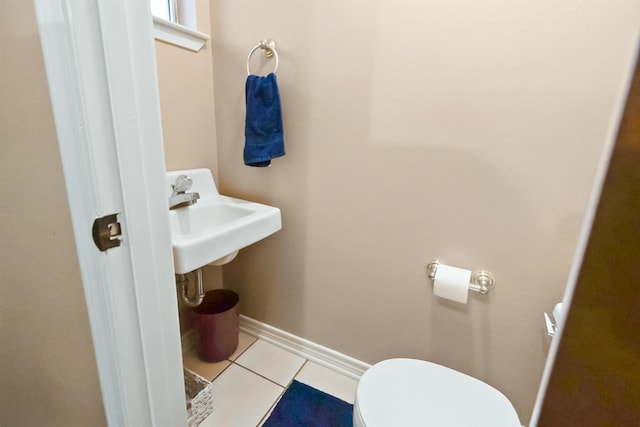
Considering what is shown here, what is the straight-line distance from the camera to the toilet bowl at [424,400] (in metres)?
0.82

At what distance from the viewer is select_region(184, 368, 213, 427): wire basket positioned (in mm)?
1158

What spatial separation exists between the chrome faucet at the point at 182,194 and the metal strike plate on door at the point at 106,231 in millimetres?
735

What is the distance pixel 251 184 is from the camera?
1.48 metres

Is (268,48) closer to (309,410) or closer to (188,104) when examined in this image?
(188,104)

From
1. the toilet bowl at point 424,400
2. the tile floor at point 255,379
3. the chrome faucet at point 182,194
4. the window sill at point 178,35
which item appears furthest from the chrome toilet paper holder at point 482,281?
the window sill at point 178,35

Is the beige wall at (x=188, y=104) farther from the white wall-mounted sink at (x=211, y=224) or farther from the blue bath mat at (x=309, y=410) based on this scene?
the blue bath mat at (x=309, y=410)

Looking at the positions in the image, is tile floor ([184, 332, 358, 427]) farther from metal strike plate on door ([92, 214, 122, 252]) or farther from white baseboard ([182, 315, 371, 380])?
metal strike plate on door ([92, 214, 122, 252])

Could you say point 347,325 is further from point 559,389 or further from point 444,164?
point 559,389

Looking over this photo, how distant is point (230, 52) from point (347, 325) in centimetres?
137

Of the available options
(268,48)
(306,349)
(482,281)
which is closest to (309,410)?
(306,349)

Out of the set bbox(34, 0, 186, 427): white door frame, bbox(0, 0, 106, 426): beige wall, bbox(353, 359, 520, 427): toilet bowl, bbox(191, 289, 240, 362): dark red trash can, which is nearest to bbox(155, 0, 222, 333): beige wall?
bbox(191, 289, 240, 362): dark red trash can

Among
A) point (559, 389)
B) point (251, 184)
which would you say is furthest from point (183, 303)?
point (559, 389)

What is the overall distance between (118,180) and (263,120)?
81 centimetres

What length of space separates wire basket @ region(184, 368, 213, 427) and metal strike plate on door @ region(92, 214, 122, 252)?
0.92m
